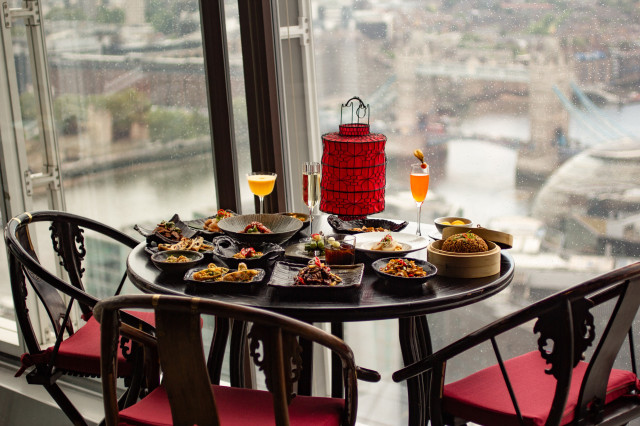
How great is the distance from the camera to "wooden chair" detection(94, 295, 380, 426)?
156cm

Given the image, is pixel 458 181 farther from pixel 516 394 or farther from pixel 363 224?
pixel 516 394

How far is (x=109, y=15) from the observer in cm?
333

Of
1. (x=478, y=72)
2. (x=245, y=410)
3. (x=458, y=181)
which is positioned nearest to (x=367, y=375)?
(x=245, y=410)

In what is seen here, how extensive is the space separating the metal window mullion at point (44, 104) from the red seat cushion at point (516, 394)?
91.8 inches

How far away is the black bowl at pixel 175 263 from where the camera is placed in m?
2.05

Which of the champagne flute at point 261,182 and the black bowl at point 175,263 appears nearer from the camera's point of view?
the black bowl at point 175,263

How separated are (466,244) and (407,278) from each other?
0.26 meters

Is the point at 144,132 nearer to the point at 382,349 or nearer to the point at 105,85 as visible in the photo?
the point at 105,85

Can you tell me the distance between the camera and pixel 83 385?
11.9 feet

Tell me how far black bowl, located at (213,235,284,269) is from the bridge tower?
3.27 ft

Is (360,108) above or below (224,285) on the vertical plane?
above

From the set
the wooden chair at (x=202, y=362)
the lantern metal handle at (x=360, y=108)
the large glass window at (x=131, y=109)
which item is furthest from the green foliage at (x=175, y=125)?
the wooden chair at (x=202, y=362)

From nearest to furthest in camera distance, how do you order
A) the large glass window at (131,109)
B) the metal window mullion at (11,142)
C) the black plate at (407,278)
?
the black plate at (407,278), the large glass window at (131,109), the metal window mullion at (11,142)

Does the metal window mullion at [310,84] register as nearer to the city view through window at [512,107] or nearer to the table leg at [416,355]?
the city view through window at [512,107]
